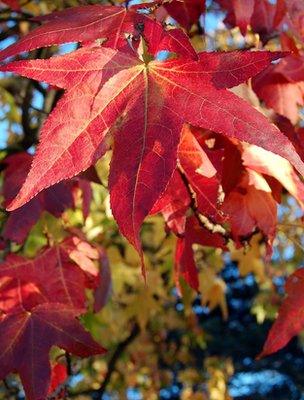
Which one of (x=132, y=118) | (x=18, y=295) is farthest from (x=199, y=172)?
(x=18, y=295)

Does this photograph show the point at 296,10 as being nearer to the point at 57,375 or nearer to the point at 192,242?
the point at 192,242

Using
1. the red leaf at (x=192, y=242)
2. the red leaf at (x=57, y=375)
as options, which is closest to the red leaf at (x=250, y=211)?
the red leaf at (x=192, y=242)

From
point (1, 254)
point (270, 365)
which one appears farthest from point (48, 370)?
point (270, 365)

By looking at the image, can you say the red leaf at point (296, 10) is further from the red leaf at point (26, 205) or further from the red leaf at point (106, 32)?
the red leaf at point (26, 205)

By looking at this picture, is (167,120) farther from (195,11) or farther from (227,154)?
(195,11)

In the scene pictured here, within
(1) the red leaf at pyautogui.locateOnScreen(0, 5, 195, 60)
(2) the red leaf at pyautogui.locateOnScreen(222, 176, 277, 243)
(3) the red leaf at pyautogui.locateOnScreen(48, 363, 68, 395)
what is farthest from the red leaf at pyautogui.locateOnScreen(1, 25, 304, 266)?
(3) the red leaf at pyautogui.locateOnScreen(48, 363, 68, 395)

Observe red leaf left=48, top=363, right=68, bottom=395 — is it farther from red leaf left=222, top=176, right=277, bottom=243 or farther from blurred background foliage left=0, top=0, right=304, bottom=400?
red leaf left=222, top=176, right=277, bottom=243
